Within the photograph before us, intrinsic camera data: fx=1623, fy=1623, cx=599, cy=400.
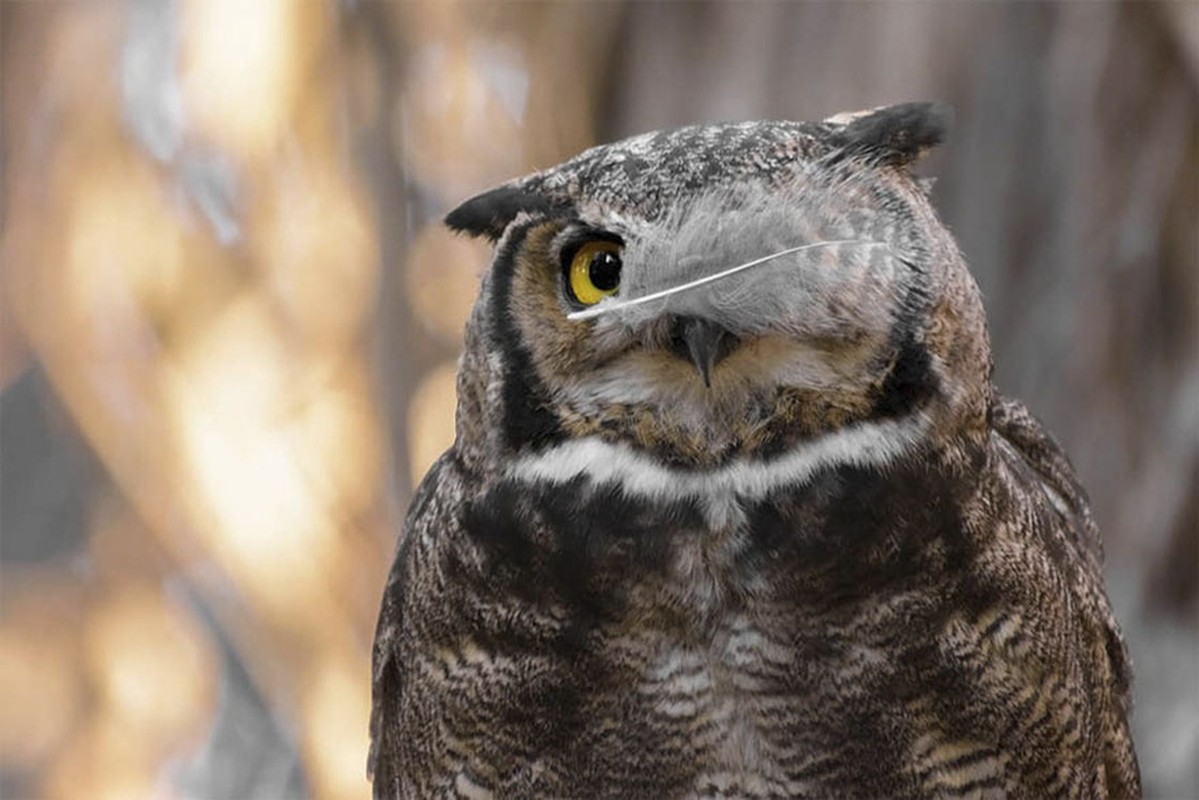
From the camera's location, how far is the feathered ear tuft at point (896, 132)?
133 centimetres

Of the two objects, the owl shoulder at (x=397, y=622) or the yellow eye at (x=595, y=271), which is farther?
the owl shoulder at (x=397, y=622)

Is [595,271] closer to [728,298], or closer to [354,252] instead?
[728,298]

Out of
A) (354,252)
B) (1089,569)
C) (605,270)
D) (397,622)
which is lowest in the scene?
(1089,569)

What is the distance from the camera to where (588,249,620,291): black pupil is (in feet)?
4.14

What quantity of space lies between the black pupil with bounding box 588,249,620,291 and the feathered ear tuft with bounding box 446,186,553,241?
0.20ft

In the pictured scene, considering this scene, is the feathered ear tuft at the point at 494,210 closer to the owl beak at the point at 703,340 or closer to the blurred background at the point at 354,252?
the owl beak at the point at 703,340

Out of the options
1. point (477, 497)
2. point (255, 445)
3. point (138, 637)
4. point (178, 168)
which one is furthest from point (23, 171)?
point (477, 497)

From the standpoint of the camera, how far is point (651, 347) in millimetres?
1252

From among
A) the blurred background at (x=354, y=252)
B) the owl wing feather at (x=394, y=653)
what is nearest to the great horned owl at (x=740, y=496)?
the owl wing feather at (x=394, y=653)

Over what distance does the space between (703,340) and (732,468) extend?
0.14 m

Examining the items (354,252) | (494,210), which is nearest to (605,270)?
(494,210)

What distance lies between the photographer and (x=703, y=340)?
3.97 feet

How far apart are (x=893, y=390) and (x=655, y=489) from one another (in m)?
0.21

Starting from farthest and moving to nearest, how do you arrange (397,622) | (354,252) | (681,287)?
(354,252) < (397,622) < (681,287)
